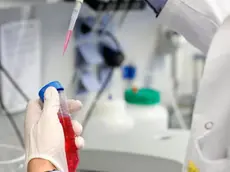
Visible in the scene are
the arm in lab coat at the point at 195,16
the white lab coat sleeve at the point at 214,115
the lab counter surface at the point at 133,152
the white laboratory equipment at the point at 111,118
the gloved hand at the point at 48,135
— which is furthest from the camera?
the white laboratory equipment at the point at 111,118

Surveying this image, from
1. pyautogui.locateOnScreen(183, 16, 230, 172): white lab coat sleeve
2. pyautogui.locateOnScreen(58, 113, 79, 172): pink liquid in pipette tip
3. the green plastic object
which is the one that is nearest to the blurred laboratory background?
the green plastic object

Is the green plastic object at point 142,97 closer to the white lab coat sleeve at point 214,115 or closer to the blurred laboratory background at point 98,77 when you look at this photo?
the blurred laboratory background at point 98,77

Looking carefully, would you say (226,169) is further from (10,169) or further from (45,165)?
(10,169)

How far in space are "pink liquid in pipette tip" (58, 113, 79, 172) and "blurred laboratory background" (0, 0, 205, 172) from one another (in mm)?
302

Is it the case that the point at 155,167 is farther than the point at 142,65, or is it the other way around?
the point at 142,65

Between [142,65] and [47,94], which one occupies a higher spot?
[47,94]

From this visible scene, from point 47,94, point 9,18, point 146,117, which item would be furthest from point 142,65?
point 47,94

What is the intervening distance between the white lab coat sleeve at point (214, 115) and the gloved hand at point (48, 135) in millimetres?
374

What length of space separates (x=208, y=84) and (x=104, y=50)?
42.7 inches

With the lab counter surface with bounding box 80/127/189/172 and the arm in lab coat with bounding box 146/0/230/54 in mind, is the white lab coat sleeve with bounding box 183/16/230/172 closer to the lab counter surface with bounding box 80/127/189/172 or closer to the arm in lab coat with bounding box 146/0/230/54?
the arm in lab coat with bounding box 146/0/230/54

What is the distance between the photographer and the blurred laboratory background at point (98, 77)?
66.1 inches

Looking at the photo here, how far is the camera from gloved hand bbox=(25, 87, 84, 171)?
39.2 inches

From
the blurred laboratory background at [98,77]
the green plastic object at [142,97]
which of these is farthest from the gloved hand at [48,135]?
the green plastic object at [142,97]

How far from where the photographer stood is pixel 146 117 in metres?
2.06
